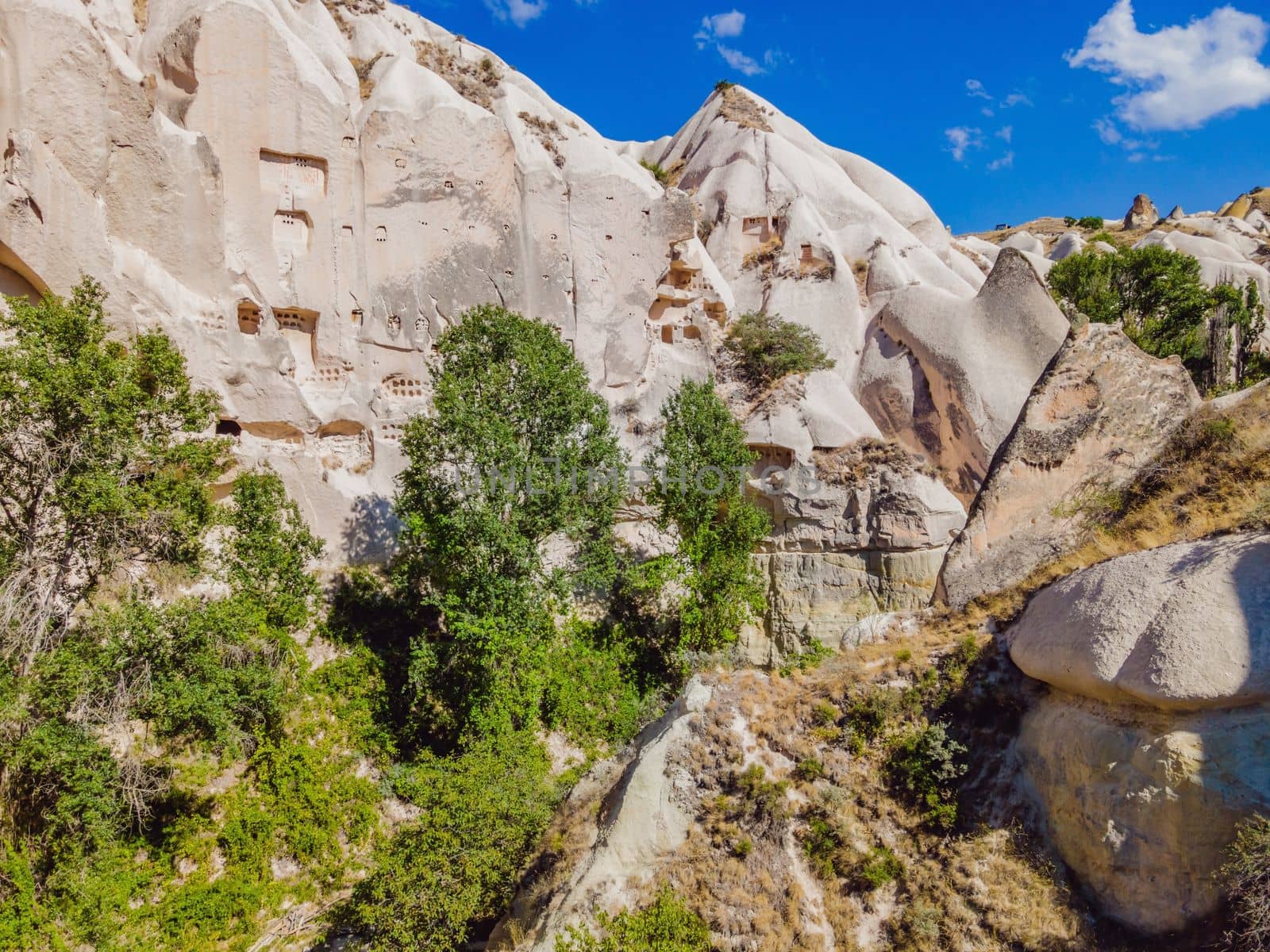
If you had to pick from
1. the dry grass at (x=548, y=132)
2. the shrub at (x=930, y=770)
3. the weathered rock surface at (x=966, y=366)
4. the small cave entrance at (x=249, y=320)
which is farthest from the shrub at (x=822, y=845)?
the dry grass at (x=548, y=132)

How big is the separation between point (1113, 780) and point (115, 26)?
20.9 m

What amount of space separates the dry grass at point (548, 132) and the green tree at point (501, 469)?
8166 mm

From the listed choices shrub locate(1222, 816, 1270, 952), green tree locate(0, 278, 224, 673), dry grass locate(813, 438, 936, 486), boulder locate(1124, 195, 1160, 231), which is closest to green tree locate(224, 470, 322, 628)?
green tree locate(0, 278, 224, 673)

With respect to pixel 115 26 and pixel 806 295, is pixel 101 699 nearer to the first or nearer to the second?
pixel 115 26

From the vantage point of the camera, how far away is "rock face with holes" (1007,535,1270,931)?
4.81 meters

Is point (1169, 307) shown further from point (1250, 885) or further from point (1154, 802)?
point (1250, 885)

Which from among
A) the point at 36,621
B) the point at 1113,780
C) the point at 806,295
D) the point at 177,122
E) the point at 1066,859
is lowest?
the point at 1066,859

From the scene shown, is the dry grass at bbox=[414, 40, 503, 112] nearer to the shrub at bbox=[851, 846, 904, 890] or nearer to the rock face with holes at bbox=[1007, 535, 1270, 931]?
the rock face with holes at bbox=[1007, 535, 1270, 931]

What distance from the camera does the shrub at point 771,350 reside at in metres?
19.3

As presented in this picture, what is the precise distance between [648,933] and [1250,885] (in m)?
4.49

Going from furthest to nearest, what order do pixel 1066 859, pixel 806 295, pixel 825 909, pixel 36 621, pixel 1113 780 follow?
pixel 806 295 → pixel 36 621 → pixel 825 909 → pixel 1066 859 → pixel 1113 780

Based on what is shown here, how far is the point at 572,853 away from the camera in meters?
7.81

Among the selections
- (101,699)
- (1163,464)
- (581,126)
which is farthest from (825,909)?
(581,126)

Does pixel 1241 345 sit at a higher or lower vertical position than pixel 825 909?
higher
